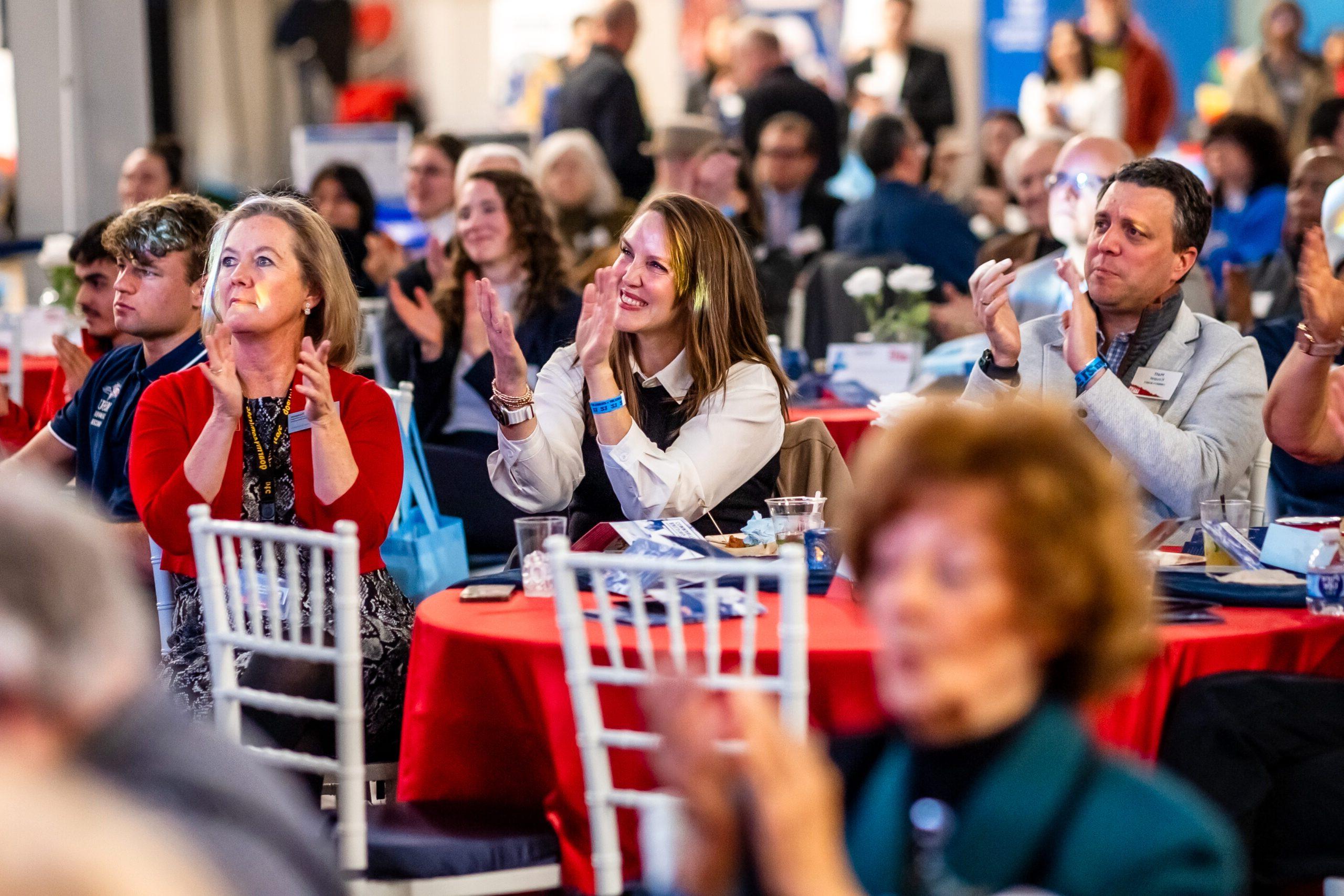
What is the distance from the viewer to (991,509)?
1219mm

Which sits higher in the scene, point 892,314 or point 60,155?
point 60,155

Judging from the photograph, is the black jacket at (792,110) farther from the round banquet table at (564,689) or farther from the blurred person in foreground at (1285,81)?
the round banquet table at (564,689)

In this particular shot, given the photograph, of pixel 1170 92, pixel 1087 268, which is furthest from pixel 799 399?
pixel 1170 92

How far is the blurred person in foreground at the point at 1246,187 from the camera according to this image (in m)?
6.72

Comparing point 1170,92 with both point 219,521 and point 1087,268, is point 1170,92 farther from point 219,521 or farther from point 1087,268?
point 219,521

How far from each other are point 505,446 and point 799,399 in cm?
189

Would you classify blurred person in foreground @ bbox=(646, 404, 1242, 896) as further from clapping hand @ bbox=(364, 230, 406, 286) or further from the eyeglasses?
clapping hand @ bbox=(364, 230, 406, 286)

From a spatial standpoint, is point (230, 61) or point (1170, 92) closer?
point (1170, 92)

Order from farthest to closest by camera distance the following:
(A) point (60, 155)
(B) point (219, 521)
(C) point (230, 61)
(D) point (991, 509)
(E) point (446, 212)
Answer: (C) point (230, 61) < (A) point (60, 155) < (E) point (446, 212) < (B) point (219, 521) < (D) point (991, 509)

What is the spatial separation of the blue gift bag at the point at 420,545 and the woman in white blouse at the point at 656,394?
0.35 metres

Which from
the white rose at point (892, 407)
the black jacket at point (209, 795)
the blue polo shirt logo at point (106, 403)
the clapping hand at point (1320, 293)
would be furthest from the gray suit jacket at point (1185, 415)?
the black jacket at point (209, 795)

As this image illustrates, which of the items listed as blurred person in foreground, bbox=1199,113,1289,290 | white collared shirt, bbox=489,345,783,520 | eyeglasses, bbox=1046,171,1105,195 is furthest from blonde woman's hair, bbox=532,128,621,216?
white collared shirt, bbox=489,345,783,520

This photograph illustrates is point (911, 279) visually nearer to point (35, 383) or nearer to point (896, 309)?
point (896, 309)

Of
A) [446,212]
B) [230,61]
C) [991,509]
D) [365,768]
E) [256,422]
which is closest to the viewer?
[991,509]
